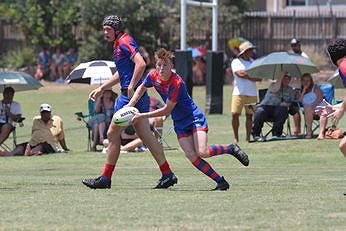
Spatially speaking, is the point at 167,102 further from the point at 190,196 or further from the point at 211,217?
the point at 211,217

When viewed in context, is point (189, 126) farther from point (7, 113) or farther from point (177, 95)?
point (7, 113)

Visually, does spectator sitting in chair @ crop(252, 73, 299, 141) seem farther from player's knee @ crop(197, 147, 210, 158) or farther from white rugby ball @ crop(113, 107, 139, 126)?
white rugby ball @ crop(113, 107, 139, 126)

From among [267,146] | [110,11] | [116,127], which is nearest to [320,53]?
[110,11]

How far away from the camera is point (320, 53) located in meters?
40.4

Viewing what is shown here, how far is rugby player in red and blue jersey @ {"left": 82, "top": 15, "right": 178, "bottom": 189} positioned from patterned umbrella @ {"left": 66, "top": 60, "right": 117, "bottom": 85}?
803cm

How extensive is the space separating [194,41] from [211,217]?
3193 cm

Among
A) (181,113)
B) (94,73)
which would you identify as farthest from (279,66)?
(181,113)

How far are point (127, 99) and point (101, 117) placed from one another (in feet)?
26.5

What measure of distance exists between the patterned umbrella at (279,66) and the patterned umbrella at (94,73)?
272 cm

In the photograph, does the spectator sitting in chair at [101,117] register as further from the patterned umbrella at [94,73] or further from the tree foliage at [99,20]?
the tree foliage at [99,20]

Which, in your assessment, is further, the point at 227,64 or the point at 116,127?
the point at 227,64

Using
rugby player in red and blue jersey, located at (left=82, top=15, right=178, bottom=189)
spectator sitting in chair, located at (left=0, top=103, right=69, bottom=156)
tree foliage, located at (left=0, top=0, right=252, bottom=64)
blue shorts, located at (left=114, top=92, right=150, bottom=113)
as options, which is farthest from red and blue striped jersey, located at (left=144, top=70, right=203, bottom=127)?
tree foliage, located at (left=0, top=0, right=252, bottom=64)

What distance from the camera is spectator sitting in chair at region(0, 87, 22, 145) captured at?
21.1 metres

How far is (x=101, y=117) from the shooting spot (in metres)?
20.8
